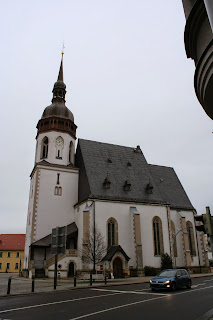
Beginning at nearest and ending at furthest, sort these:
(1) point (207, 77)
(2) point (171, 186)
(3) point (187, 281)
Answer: (1) point (207, 77) < (3) point (187, 281) < (2) point (171, 186)

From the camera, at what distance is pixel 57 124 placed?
37.2m

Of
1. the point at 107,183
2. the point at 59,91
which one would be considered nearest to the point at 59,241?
the point at 107,183

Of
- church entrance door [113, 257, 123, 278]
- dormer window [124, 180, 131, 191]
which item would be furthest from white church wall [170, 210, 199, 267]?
church entrance door [113, 257, 123, 278]

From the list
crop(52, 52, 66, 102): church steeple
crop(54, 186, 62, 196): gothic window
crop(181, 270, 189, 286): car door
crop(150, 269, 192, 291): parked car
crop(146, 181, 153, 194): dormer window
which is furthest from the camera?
crop(52, 52, 66, 102): church steeple

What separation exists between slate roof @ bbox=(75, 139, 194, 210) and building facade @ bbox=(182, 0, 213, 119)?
82.2 ft

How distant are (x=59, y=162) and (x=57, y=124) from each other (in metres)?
5.34

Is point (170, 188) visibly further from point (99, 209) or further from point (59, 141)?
point (59, 141)

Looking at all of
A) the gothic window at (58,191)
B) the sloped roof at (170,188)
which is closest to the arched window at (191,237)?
the sloped roof at (170,188)

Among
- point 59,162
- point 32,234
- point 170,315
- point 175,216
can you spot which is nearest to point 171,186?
point 175,216

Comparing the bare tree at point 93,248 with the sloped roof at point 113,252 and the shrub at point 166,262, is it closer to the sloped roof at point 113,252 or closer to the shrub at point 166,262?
the sloped roof at point 113,252

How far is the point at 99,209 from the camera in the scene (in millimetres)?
31156

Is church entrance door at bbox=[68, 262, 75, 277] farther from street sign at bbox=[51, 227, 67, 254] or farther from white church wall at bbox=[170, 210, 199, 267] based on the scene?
street sign at bbox=[51, 227, 67, 254]

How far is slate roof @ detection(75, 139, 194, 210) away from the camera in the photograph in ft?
110

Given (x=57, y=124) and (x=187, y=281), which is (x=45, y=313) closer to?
(x=187, y=281)
